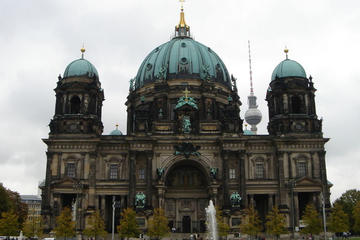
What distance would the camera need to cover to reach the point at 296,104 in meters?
68.4

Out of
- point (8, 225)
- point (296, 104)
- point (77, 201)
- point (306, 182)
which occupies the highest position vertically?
point (296, 104)

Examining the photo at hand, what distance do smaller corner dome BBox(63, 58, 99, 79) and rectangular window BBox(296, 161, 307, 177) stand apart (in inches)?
1291

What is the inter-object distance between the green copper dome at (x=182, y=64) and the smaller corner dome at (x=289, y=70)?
467 inches

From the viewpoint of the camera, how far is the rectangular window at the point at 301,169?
63359 millimetres

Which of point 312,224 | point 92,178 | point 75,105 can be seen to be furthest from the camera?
point 75,105

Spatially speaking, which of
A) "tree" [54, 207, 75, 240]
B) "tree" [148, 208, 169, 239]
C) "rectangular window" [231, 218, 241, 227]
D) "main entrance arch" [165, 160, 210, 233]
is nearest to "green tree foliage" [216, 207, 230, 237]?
"rectangular window" [231, 218, 241, 227]

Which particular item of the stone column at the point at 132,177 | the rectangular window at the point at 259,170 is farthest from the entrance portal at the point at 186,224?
the rectangular window at the point at 259,170

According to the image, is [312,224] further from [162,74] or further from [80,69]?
[80,69]

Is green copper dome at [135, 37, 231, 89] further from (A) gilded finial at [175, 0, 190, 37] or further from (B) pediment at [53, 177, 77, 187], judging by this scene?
(B) pediment at [53, 177, 77, 187]

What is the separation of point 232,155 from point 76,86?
24.8 meters

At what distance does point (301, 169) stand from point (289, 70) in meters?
15.2

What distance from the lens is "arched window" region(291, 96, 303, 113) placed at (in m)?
67.4

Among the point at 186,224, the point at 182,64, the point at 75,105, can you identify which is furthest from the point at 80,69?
the point at 186,224

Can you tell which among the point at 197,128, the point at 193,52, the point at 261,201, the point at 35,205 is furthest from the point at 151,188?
the point at 35,205
